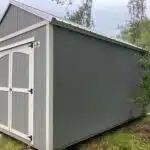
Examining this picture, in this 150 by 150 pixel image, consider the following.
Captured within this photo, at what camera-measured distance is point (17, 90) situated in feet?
20.0

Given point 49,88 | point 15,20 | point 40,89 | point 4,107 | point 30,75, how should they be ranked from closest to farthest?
point 49,88
point 40,89
point 30,75
point 15,20
point 4,107

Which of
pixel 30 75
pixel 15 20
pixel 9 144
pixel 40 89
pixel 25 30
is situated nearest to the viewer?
pixel 40 89

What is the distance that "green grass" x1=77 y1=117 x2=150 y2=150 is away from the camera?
5797 millimetres

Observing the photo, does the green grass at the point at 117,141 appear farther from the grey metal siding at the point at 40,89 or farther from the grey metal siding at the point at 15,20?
the grey metal siding at the point at 15,20

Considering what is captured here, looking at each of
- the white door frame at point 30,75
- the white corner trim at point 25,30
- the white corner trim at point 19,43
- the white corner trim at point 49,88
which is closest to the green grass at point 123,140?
the white corner trim at point 49,88

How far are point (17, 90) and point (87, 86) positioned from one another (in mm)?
1628

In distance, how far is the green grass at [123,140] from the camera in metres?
5.80

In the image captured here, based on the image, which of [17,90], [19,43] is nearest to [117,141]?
[17,90]

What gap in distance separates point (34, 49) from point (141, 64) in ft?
13.7

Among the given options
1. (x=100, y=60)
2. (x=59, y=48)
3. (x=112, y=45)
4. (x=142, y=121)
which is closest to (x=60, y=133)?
(x=59, y=48)

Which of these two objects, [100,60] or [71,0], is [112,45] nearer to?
[100,60]

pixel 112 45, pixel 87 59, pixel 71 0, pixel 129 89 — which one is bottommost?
pixel 129 89

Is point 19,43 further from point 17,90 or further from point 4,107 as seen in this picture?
point 4,107

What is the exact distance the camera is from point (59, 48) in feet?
17.3
